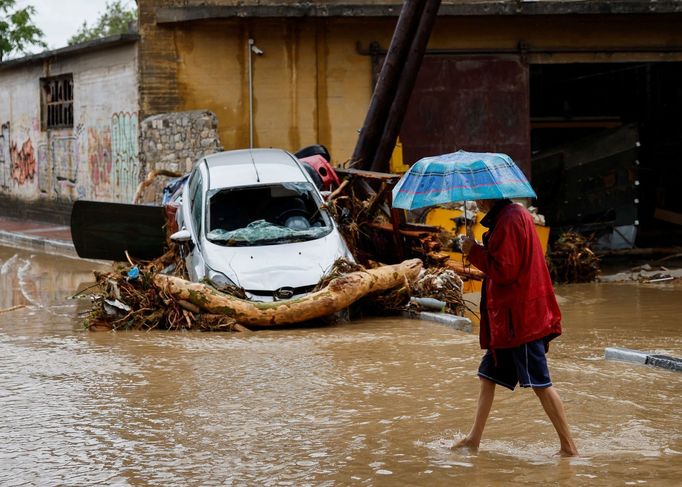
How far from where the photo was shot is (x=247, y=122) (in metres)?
20.7

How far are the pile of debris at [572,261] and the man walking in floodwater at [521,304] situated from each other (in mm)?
10643

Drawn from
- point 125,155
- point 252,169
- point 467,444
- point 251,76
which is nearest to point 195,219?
point 252,169

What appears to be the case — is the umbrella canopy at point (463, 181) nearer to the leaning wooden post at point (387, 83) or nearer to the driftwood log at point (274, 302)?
the driftwood log at point (274, 302)

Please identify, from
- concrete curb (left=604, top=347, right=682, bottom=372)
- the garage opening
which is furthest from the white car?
the garage opening

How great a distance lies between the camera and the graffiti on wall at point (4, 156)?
30.6 metres

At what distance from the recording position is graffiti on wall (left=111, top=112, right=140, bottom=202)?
21.7m

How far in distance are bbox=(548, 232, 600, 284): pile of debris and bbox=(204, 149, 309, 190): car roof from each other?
197 inches

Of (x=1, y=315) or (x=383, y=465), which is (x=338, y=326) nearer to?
(x=1, y=315)

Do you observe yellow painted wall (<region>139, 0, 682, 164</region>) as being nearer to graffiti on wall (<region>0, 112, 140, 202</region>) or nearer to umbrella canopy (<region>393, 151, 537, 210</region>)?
graffiti on wall (<region>0, 112, 140, 202</region>)

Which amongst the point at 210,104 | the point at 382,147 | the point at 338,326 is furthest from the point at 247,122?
the point at 338,326

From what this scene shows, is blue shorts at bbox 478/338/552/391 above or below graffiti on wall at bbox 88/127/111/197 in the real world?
below

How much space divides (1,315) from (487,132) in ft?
34.0

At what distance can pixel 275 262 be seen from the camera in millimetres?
11820

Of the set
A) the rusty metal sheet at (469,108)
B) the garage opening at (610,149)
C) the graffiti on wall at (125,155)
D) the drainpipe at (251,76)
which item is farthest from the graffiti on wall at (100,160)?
the garage opening at (610,149)
